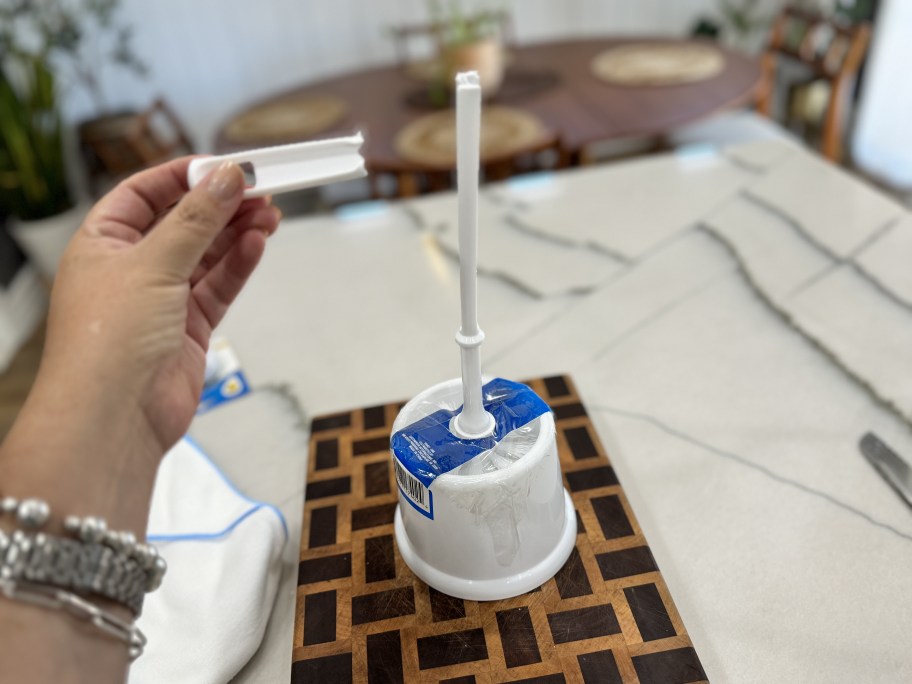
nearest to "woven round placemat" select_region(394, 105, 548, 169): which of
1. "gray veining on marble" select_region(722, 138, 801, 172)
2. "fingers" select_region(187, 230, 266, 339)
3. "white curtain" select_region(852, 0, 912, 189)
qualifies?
"gray veining on marble" select_region(722, 138, 801, 172)

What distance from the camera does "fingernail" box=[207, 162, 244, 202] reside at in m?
0.50

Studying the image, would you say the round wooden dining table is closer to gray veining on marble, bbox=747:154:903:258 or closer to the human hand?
gray veining on marble, bbox=747:154:903:258

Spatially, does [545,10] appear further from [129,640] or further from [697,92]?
[129,640]

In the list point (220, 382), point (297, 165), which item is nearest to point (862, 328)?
point (297, 165)

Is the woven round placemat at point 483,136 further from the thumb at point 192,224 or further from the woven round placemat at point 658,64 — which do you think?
the thumb at point 192,224

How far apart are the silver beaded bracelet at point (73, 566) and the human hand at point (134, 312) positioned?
78 millimetres

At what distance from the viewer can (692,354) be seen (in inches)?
32.4

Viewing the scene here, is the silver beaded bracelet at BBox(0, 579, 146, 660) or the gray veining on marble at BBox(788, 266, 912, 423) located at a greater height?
the silver beaded bracelet at BBox(0, 579, 146, 660)

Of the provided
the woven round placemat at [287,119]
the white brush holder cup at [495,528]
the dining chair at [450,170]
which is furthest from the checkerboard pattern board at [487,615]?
the woven round placemat at [287,119]

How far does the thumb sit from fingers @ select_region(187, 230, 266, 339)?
0.16 metres

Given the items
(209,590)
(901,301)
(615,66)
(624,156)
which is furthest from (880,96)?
(209,590)

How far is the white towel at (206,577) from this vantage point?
0.54m

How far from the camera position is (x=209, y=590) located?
59 cm

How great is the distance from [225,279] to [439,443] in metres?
0.30
